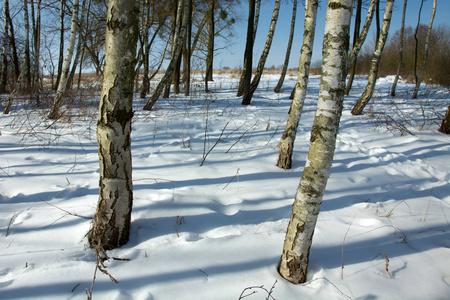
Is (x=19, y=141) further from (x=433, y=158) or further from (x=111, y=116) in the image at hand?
(x=433, y=158)

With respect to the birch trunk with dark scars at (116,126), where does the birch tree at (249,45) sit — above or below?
above

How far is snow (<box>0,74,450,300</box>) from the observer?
1.53m

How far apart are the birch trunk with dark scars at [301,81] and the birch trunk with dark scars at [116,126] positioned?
2240mm

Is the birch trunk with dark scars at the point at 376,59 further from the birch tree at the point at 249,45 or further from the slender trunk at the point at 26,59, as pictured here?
the slender trunk at the point at 26,59

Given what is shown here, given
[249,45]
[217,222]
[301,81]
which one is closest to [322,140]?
[217,222]

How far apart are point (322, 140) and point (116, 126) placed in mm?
1272

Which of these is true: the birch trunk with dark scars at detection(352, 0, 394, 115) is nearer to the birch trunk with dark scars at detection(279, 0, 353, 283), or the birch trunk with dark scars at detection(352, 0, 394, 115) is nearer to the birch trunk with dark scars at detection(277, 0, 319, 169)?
the birch trunk with dark scars at detection(277, 0, 319, 169)

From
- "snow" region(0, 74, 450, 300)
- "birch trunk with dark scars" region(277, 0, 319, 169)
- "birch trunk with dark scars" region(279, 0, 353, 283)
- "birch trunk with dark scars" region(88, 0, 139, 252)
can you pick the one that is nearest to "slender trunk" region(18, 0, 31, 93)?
"snow" region(0, 74, 450, 300)

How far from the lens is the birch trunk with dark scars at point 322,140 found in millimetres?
1247

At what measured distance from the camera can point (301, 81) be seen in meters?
3.14

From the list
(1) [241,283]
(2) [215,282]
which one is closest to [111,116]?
(2) [215,282]

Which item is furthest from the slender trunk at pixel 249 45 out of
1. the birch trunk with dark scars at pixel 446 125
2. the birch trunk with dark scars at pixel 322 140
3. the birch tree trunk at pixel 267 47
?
the birch trunk with dark scars at pixel 322 140

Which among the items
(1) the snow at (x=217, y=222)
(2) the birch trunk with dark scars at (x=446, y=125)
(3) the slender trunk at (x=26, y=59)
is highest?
(3) the slender trunk at (x=26, y=59)

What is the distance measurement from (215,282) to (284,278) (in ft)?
1.52
